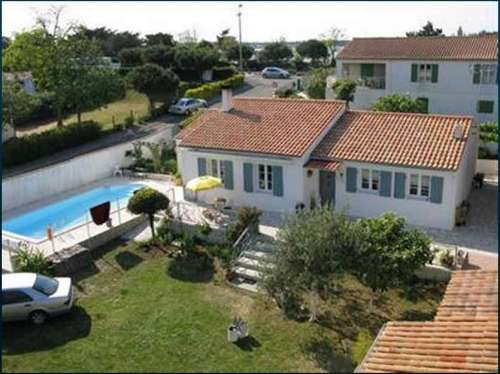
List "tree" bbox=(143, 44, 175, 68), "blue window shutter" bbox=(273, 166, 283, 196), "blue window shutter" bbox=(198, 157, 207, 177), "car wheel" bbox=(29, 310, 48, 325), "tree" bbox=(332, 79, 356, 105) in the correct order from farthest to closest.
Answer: "tree" bbox=(143, 44, 175, 68) → "tree" bbox=(332, 79, 356, 105) → "blue window shutter" bbox=(198, 157, 207, 177) → "blue window shutter" bbox=(273, 166, 283, 196) → "car wheel" bbox=(29, 310, 48, 325)

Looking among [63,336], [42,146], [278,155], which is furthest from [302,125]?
[42,146]

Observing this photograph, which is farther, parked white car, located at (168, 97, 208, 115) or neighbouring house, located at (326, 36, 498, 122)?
parked white car, located at (168, 97, 208, 115)

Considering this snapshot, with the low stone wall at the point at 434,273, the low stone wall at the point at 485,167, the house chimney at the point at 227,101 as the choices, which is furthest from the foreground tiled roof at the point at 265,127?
the low stone wall at the point at 485,167

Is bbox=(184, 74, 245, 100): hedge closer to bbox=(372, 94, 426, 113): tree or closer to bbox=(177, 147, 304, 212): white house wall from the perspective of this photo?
bbox=(372, 94, 426, 113): tree

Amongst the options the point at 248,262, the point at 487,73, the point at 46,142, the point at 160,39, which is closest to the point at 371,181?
the point at 248,262

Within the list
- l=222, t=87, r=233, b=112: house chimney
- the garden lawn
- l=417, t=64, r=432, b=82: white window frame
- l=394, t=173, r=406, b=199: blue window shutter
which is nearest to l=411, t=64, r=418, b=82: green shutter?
l=417, t=64, r=432, b=82: white window frame

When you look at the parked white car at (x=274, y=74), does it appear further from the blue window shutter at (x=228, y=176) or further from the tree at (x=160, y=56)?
the blue window shutter at (x=228, y=176)

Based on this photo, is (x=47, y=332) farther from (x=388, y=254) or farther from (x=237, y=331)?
(x=388, y=254)
